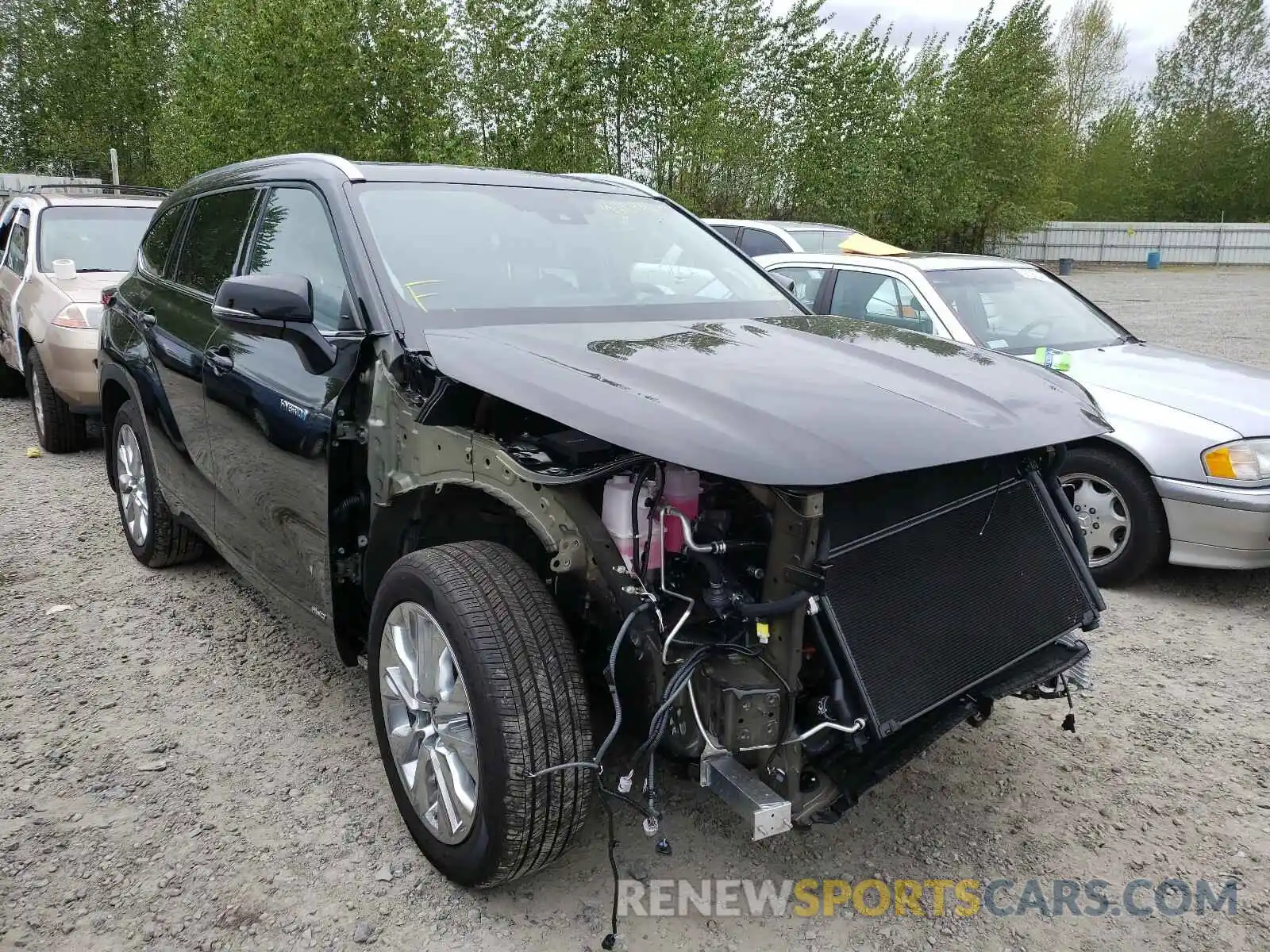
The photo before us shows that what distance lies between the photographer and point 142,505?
15.6ft

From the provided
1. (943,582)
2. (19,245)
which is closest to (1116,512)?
(943,582)

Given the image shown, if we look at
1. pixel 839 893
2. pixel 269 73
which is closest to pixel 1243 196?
pixel 269 73

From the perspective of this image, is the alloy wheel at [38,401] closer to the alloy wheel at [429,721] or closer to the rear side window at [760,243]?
the alloy wheel at [429,721]

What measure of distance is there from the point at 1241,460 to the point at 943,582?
8.75ft

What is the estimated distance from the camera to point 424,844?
2.57 meters

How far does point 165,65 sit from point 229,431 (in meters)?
35.7

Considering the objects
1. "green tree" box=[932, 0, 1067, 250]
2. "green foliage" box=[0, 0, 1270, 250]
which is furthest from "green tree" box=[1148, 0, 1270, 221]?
"green tree" box=[932, 0, 1067, 250]

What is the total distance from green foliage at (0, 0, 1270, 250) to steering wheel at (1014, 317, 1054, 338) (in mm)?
10561

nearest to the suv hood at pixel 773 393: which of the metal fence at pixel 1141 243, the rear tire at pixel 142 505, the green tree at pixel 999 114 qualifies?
the rear tire at pixel 142 505

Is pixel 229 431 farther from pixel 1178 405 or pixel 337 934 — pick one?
pixel 1178 405

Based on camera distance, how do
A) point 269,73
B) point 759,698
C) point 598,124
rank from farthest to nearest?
1. point 598,124
2. point 269,73
3. point 759,698

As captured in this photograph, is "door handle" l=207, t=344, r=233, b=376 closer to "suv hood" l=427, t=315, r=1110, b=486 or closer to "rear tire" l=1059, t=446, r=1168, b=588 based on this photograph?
"suv hood" l=427, t=315, r=1110, b=486

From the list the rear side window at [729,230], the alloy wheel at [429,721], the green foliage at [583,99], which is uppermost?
the green foliage at [583,99]

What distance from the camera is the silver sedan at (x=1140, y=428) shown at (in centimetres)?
431
